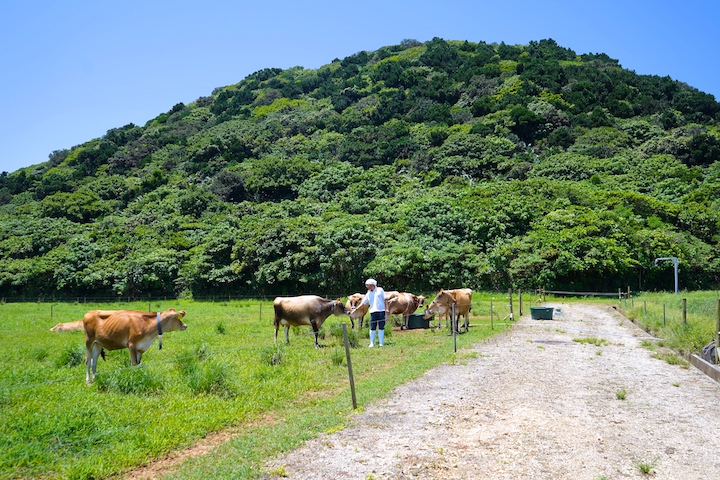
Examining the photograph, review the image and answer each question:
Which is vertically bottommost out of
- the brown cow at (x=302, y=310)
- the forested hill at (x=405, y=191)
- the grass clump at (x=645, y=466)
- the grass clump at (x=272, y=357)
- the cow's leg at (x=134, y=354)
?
the grass clump at (x=645, y=466)

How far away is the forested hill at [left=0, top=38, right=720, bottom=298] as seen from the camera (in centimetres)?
3816

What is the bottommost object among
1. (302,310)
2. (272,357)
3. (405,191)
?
(272,357)

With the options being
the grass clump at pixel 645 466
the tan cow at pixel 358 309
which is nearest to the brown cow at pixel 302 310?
the tan cow at pixel 358 309

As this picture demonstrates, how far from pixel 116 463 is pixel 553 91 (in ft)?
302

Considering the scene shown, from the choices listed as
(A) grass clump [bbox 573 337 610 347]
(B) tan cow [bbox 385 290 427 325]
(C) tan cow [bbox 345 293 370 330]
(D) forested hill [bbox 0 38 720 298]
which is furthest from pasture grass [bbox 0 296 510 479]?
(D) forested hill [bbox 0 38 720 298]

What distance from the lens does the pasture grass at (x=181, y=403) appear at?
627 cm

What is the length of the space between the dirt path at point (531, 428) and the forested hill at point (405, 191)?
25.5 m

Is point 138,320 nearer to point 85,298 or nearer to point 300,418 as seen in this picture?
point 300,418

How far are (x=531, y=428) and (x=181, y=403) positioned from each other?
5695mm

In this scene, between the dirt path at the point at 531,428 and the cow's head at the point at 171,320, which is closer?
the dirt path at the point at 531,428

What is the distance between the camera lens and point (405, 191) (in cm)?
5672

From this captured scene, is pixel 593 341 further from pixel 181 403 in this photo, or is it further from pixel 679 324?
pixel 181 403

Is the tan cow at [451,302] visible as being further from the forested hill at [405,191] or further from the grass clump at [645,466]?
the forested hill at [405,191]

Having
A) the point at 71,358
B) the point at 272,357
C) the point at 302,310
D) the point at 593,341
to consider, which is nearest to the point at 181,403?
the point at 272,357
